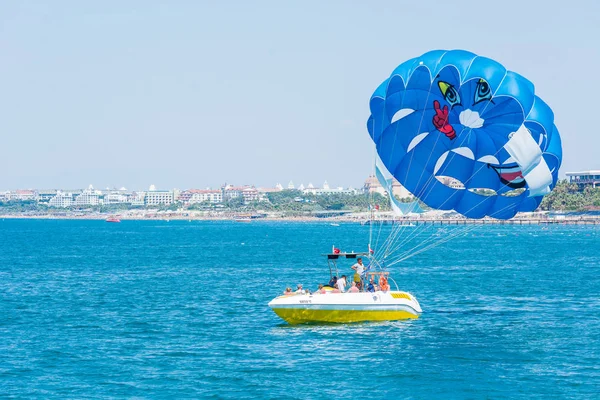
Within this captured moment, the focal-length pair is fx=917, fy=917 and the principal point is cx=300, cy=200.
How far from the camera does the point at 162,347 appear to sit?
33.9 m

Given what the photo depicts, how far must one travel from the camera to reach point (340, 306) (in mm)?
36156

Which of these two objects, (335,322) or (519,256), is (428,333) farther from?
(519,256)

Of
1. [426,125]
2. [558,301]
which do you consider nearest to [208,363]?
[426,125]

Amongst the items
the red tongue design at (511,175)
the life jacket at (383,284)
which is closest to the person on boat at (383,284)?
the life jacket at (383,284)

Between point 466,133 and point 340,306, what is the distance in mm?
8326

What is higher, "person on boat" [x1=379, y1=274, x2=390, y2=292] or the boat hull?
"person on boat" [x1=379, y1=274, x2=390, y2=292]

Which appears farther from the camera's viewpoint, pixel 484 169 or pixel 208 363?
pixel 484 169

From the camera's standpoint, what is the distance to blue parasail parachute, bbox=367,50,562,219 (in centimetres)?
3250

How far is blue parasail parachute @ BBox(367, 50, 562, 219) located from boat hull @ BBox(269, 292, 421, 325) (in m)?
4.33

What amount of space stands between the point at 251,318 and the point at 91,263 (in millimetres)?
44530

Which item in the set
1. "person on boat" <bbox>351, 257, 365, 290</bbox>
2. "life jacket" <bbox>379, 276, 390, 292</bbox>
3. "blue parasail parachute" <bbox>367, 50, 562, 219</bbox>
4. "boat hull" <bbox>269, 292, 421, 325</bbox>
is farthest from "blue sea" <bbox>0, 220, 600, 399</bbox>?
"blue parasail parachute" <bbox>367, 50, 562, 219</bbox>

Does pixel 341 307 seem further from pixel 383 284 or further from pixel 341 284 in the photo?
pixel 383 284

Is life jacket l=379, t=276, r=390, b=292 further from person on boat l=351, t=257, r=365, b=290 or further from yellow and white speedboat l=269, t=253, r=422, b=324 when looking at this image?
person on boat l=351, t=257, r=365, b=290

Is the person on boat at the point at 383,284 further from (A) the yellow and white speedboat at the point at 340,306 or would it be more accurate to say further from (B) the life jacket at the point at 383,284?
(A) the yellow and white speedboat at the point at 340,306
